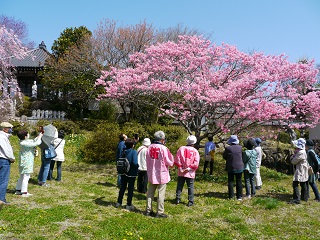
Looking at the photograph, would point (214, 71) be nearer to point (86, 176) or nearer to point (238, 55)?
point (238, 55)

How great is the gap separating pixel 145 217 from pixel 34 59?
25.0 metres

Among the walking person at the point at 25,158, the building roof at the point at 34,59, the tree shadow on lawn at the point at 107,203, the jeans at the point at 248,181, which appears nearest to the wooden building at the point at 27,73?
the building roof at the point at 34,59

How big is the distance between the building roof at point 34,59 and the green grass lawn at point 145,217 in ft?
65.4

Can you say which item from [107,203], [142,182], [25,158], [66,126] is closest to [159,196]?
[107,203]

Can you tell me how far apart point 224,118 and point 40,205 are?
24.2ft

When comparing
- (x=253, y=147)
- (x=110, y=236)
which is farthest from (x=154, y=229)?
(x=253, y=147)

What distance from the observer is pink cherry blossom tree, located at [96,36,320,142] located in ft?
33.1

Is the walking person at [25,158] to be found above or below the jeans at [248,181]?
above

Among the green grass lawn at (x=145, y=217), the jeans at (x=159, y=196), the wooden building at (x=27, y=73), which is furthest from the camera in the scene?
the wooden building at (x=27, y=73)

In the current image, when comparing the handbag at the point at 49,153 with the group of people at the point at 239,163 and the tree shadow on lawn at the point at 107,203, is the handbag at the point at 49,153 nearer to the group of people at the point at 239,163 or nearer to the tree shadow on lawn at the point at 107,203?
the tree shadow on lawn at the point at 107,203

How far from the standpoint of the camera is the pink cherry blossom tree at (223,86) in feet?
33.1

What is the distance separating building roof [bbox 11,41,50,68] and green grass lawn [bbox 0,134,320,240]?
19.9 metres

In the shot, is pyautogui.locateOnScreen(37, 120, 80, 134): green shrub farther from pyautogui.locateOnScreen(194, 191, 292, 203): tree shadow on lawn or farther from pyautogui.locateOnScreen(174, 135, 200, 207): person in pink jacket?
pyautogui.locateOnScreen(174, 135, 200, 207): person in pink jacket

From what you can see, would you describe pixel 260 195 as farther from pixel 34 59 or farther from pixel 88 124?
pixel 34 59
